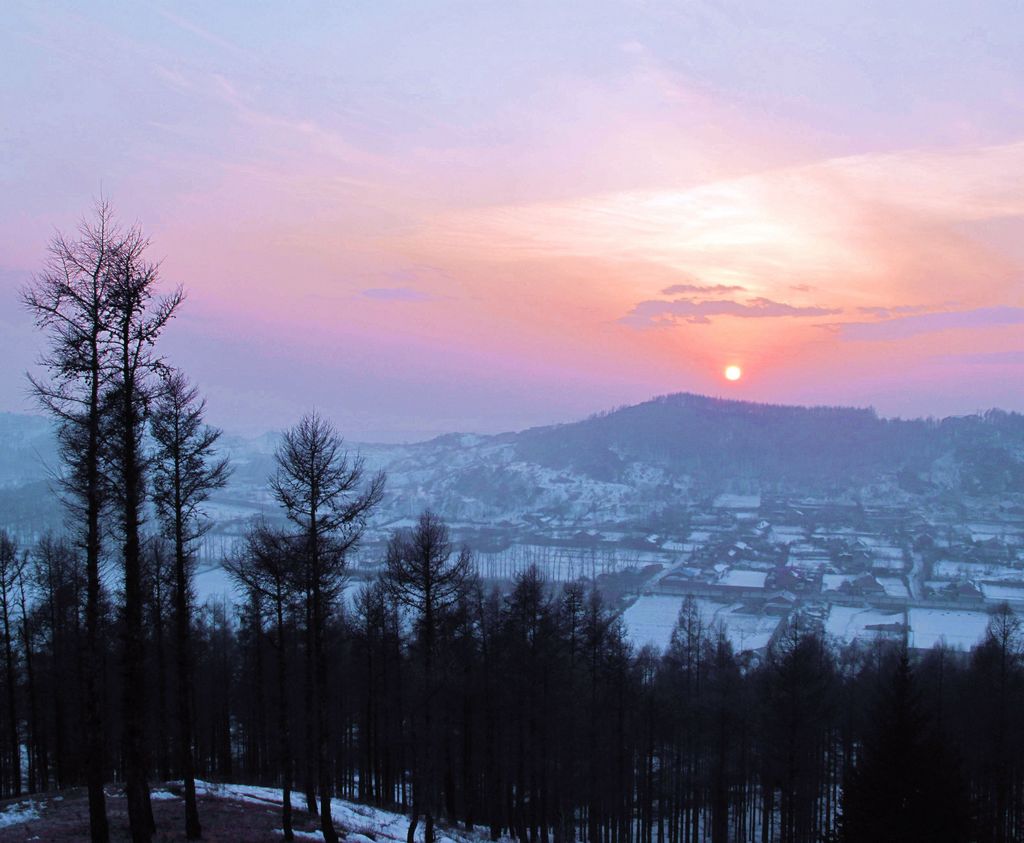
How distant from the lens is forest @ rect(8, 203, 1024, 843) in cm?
1377

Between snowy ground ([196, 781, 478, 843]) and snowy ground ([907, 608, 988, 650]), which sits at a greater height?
snowy ground ([196, 781, 478, 843])

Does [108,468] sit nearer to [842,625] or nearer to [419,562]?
[419,562]

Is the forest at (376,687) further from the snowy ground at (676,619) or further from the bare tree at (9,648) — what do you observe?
the snowy ground at (676,619)

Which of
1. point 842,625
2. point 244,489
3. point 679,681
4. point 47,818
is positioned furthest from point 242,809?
point 244,489

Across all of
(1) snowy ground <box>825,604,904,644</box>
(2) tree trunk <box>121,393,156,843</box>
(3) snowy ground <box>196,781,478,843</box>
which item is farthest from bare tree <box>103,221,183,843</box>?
(1) snowy ground <box>825,604,904,644</box>

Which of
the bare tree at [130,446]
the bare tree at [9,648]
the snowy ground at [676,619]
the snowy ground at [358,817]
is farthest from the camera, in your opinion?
the snowy ground at [676,619]

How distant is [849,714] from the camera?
38344mm

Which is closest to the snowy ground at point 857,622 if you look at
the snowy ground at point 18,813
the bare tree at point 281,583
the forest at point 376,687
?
the forest at point 376,687

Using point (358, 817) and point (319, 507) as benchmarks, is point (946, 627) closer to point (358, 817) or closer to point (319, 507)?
point (358, 817)

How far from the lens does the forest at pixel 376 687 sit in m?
13.8

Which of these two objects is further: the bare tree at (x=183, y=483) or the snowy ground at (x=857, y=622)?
the snowy ground at (x=857, y=622)

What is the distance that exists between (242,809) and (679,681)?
30.9 meters

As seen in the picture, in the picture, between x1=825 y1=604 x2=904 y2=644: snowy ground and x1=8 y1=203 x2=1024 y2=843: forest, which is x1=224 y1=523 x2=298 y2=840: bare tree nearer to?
x1=8 y1=203 x2=1024 y2=843: forest

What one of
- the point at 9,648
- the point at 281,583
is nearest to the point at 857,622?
the point at 281,583
